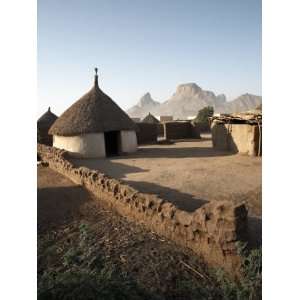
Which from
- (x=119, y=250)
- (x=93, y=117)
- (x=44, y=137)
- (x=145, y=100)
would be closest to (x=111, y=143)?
(x=93, y=117)

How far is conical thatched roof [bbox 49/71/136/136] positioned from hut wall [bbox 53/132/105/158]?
0.21 meters

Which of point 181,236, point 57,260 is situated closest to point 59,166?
point 57,260

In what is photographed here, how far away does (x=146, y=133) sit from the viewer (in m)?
17.5

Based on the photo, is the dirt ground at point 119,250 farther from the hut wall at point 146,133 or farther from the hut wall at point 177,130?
the hut wall at point 177,130

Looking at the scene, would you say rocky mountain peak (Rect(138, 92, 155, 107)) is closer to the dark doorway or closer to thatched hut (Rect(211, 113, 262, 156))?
the dark doorway

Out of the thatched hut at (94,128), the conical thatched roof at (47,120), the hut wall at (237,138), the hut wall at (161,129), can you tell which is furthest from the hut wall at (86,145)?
the hut wall at (161,129)

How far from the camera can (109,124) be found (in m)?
11.8

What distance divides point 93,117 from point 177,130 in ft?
27.8

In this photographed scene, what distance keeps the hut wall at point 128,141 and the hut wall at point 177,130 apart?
6.25 metres

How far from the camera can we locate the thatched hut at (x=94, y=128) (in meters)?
11.4

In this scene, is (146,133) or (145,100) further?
(145,100)

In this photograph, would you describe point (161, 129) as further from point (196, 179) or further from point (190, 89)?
point (190, 89)
